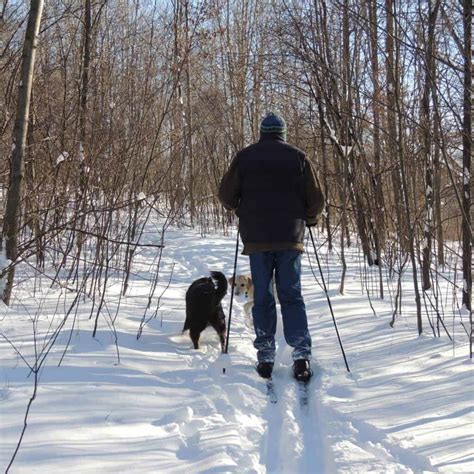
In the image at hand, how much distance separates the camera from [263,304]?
11.9 ft

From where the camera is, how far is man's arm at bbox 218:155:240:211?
11.8 feet

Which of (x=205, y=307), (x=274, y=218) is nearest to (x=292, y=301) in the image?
(x=274, y=218)

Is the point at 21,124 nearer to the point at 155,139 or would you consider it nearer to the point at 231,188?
the point at 155,139

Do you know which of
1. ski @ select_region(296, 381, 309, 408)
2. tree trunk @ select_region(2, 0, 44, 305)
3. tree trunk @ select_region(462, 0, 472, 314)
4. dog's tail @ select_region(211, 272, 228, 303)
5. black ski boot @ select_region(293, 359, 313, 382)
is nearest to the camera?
ski @ select_region(296, 381, 309, 408)

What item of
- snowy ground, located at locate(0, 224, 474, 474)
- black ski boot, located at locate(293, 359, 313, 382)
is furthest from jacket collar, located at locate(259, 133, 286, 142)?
snowy ground, located at locate(0, 224, 474, 474)

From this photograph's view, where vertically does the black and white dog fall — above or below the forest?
below

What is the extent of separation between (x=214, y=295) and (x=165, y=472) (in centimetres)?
230

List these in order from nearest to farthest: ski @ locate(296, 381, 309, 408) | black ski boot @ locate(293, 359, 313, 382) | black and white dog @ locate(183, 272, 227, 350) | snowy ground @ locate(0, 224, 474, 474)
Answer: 1. snowy ground @ locate(0, 224, 474, 474)
2. ski @ locate(296, 381, 309, 408)
3. black ski boot @ locate(293, 359, 313, 382)
4. black and white dog @ locate(183, 272, 227, 350)

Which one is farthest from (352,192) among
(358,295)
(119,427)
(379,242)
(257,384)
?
(119,427)

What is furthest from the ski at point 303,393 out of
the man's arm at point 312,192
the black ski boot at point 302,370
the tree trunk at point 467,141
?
the tree trunk at point 467,141

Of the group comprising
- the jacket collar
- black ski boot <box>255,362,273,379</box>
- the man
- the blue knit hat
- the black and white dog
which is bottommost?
black ski boot <box>255,362,273,379</box>

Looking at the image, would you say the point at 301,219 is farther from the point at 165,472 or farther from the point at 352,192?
the point at 352,192

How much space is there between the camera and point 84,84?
20.0ft

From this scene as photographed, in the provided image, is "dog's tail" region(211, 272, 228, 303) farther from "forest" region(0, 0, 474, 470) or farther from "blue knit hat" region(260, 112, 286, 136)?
"blue knit hat" region(260, 112, 286, 136)
